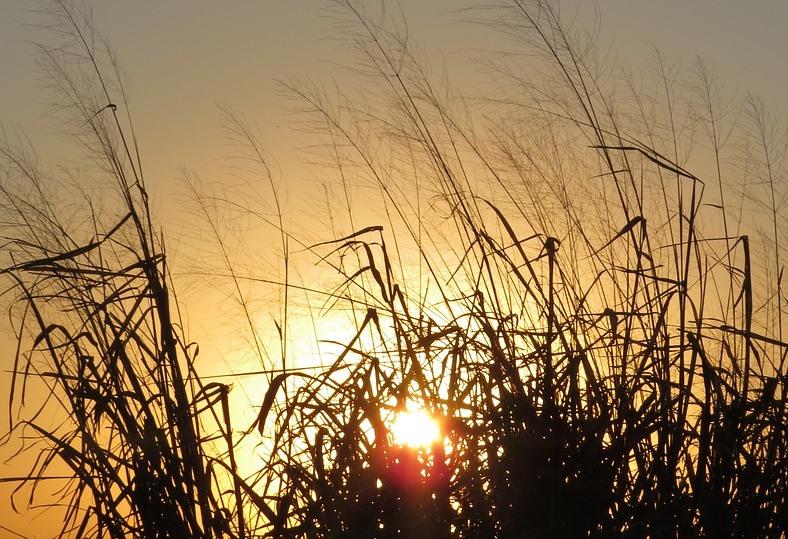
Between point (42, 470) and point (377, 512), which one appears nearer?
point (377, 512)

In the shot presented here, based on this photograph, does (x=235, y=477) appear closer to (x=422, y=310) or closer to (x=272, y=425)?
(x=272, y=425)

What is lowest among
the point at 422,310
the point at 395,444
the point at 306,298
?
the point at 395,444

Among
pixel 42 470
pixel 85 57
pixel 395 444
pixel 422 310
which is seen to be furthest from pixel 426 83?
pixel 42 470

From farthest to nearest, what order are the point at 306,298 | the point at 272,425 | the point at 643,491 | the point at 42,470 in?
1. the point at 306,298
2. the point at 272,425
3. the point at 42,470
4. the point at 643,491

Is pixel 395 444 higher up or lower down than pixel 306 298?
lower down

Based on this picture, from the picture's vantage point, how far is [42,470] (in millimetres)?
1810

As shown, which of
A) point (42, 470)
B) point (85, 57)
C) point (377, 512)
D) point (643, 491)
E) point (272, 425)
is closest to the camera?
point (377, 512)

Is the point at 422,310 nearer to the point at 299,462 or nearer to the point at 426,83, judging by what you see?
the point at 299,462

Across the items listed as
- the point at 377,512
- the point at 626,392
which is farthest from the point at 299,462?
the point at 626,392

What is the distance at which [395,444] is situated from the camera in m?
1.61

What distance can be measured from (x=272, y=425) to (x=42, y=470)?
46cm

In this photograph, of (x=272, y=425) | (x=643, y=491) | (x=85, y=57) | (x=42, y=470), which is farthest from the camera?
(x=85, y=57)

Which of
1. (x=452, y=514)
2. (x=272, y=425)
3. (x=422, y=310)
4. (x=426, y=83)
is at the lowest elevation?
(x=452, y=514)

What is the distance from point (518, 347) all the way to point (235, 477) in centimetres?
62
